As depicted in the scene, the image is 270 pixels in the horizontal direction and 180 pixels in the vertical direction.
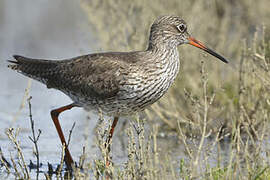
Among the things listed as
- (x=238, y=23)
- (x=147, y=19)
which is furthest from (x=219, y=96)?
(x=238, y=23)

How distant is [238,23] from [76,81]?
5142mm

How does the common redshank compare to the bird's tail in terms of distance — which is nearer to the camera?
the common redshank

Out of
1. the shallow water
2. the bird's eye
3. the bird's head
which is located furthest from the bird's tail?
the bird's eye

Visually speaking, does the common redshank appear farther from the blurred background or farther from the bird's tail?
the blurred background

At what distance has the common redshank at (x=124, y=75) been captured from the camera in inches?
245

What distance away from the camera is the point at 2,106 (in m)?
9.56

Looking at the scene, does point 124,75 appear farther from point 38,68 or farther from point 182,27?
point 38,68

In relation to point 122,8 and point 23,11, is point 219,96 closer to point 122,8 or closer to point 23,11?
point 122,8

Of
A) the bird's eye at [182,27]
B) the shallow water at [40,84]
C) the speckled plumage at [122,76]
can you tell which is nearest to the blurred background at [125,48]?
the shallow water at [40,84]

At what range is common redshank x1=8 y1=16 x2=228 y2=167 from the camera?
6219 millimetres

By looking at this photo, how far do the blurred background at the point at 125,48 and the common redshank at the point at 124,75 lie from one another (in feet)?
1.35

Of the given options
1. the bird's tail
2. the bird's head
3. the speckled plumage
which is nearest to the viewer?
the speckled plumage

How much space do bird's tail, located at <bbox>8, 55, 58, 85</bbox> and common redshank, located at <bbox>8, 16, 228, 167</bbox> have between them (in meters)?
0.01

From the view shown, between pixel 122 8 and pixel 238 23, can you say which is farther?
pixel 238 23
